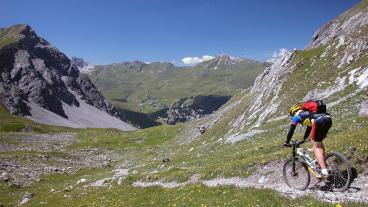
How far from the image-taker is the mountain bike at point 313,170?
635 inches

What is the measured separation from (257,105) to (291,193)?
49.5 m

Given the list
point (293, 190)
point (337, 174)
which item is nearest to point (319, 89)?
point (293, 190)

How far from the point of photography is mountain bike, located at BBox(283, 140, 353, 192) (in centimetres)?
1613

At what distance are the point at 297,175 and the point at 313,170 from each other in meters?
1.66

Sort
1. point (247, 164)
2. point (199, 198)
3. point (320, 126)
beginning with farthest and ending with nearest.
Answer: point (247, 164) < point (199, 198) < point (320, 126)

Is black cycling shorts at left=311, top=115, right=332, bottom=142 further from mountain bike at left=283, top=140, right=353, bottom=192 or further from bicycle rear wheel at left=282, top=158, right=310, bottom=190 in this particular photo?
bicycle rear wheel at left=282, top=158, right=310, bottom=190

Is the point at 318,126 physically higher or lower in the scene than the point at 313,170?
higher

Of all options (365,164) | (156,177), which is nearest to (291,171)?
(365,164)

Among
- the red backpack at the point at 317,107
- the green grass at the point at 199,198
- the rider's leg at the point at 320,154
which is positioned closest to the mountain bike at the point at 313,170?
the rider's leg at the point at 320,154

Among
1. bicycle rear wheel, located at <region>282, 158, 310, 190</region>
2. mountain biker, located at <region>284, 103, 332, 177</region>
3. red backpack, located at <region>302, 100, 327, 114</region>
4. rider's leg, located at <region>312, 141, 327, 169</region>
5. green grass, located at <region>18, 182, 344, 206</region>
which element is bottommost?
green grass, located at <region>18, 182, 344, 206</region>

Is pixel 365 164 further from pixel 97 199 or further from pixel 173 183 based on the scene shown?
pixel 97 199

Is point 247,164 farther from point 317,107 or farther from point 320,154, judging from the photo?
point 317,107

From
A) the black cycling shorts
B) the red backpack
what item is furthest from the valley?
the red backpack

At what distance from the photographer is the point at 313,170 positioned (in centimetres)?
1705
